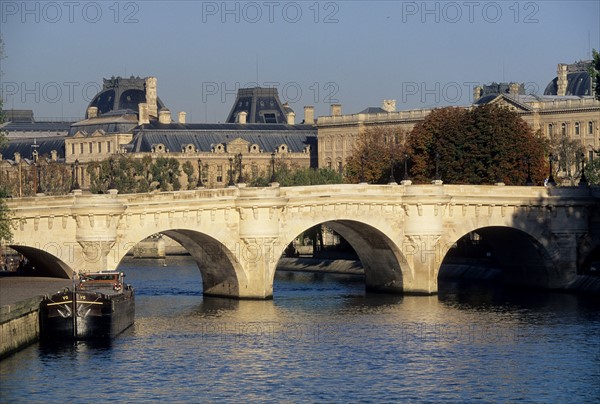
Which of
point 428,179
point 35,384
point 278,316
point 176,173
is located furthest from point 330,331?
point 176,173

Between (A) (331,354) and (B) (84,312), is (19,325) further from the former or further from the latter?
(A) (331,354)

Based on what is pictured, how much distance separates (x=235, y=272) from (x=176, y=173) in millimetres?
85861

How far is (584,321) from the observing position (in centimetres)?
9612

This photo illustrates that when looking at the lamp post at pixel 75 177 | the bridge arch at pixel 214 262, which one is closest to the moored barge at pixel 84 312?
the lamp post at pixel 75 177

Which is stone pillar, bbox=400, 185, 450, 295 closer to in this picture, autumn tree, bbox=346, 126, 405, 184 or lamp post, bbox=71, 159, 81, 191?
lamp post, bbox=71, 159, 81, 191

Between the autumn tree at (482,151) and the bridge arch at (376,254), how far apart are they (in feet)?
60.7

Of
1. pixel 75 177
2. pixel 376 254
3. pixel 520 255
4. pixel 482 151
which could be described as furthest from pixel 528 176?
pixel 75 177

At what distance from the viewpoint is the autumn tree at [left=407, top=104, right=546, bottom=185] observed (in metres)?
131

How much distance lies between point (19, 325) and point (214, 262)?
88.8ft

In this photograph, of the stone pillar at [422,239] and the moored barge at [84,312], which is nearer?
the moored barge at [84,312]

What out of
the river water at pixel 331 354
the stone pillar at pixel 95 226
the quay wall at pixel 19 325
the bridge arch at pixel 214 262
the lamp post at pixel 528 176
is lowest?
the river water at pixel 331 354

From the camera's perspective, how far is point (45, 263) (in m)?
100

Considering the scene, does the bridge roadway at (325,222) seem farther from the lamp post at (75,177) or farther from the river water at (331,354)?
the lamp post at (75,177)

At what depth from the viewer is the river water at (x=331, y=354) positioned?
74.2 m
